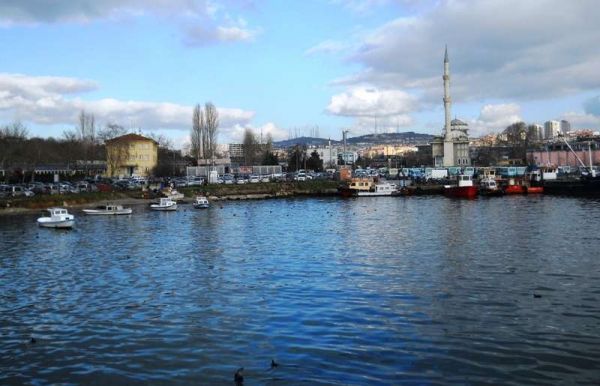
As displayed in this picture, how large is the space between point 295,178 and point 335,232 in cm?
8362

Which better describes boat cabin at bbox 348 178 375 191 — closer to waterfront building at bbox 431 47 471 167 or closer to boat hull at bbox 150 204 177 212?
boat hull at bbox 150 204 177 212

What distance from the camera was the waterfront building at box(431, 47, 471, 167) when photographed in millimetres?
171250

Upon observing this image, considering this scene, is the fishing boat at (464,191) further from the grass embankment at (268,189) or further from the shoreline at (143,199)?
the grass embankment at (268,189)

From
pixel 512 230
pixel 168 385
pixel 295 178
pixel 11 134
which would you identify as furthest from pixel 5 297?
pixel 295 178

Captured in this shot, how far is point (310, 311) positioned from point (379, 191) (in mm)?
83761

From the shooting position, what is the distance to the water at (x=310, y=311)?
1379 cm

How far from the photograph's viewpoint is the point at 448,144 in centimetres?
17775

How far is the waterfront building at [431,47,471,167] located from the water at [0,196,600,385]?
453 ft

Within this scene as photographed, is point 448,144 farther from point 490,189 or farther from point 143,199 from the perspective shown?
point 143,199

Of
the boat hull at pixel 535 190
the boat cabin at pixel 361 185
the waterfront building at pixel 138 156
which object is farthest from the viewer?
the waterfront building at pixel 138 156

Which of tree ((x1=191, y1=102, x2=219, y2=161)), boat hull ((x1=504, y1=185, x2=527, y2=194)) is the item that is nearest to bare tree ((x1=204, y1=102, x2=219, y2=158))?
tree ((x1=191, y1=102, x2=219, y2=161))

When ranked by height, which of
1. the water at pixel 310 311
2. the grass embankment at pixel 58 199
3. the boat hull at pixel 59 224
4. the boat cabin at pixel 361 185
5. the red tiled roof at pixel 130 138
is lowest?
the water at pixel 310 311

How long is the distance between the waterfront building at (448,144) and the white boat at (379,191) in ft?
250

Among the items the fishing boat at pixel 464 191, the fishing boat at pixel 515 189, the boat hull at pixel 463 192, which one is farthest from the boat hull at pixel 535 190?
the boat hull at pixel 463 192
